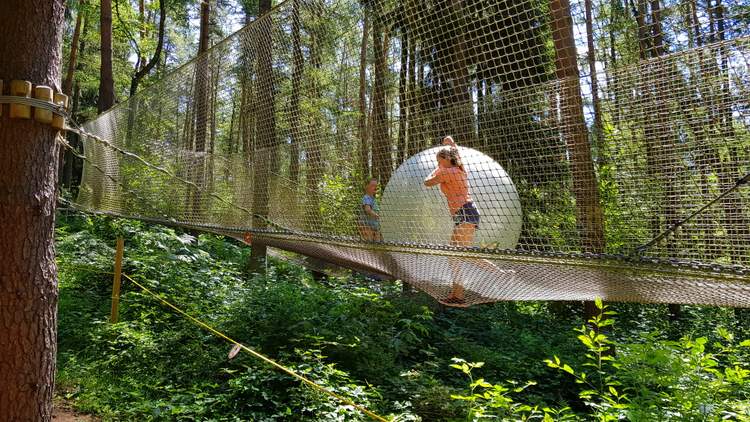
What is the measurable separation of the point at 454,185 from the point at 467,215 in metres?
0.22

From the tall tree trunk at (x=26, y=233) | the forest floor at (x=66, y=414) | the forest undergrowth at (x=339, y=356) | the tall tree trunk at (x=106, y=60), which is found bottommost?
the forest floor at (x=66, y=414)

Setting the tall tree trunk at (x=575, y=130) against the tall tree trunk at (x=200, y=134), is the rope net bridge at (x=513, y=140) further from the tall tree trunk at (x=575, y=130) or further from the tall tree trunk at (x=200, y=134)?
the tall tree trunk at (x=200, y=134)

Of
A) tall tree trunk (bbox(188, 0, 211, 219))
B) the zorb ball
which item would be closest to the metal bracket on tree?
the zorb ball

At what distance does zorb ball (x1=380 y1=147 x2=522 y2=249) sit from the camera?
320 cm

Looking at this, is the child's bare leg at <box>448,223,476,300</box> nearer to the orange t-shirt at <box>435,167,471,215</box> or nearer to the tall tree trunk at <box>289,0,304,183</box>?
the orange t-shirt at <box>435,167,471,215</box>

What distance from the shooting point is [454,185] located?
11.0 feet

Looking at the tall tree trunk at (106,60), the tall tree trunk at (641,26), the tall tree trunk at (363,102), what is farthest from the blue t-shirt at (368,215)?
the tall tree trunk at (106,60)

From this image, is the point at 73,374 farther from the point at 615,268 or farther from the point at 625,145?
the point at 625,145

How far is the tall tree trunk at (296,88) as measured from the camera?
3.94 m

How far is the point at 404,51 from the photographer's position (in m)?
3.13

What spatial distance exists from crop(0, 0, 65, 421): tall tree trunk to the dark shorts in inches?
79.9

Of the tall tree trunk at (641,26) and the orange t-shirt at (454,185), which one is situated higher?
the tall tree trunk at (641,26)

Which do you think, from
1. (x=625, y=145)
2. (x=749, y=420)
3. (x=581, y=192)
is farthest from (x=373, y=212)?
(x=749, y=420)

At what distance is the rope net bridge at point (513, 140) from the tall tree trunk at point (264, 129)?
2 cm
